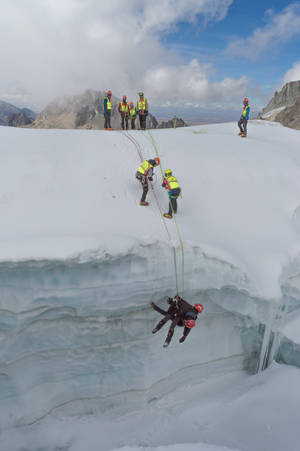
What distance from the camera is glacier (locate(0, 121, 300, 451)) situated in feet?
18.0

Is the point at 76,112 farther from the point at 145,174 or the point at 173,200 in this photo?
the point at 173,200

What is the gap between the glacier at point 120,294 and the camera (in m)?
5.49

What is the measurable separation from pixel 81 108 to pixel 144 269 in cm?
12628

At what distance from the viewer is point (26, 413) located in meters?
6.13

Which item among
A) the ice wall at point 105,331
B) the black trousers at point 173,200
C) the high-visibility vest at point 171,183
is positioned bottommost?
the ice wall at point 105,331

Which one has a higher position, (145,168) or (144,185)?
(145,168)

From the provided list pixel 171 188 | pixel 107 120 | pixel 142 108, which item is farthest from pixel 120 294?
pixel 142 108

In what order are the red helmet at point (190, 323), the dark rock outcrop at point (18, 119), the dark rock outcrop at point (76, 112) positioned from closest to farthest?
the red helmet at point (190, 323) → the dark rock outcrop at point (76, 112) → the dark rock outcrop at point (18, 119)

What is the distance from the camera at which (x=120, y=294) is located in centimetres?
574

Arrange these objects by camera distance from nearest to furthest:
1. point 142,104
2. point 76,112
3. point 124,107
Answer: point 142,104 < point 124,107 < point 76,112

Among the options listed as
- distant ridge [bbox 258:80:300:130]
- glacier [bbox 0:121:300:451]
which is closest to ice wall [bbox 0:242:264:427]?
glacier [bbox 0:121:300:451]

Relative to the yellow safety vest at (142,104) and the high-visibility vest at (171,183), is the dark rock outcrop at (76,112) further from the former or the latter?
the high-visibility vest at (171,183)

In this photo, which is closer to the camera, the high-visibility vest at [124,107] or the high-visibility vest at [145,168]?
the high-visibility vest at [145,168]

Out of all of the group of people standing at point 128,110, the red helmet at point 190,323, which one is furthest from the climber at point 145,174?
the group of people standing at point 128,110
